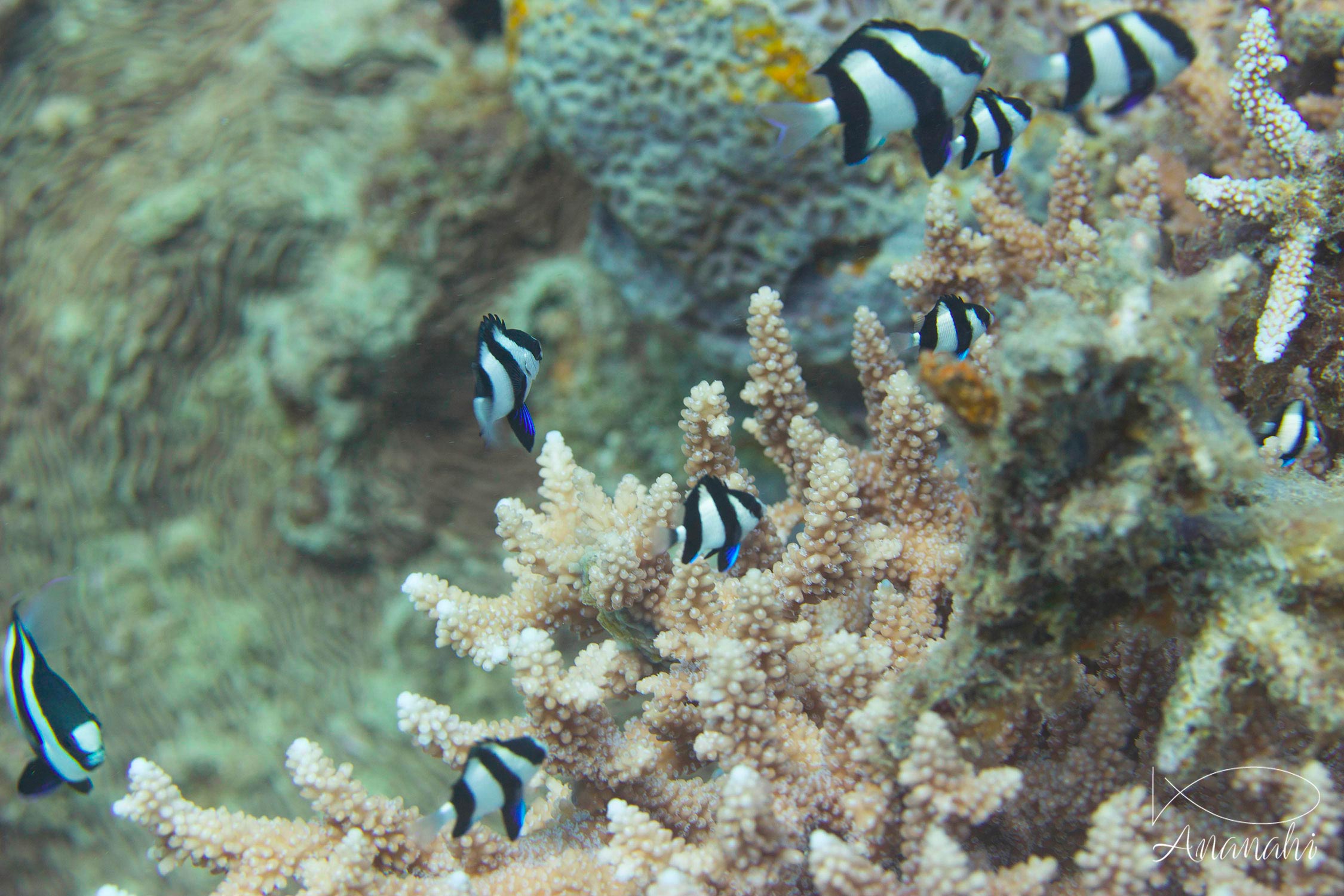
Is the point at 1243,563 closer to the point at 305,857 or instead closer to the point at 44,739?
the point at 305,857

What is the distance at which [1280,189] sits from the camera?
214 centimetres

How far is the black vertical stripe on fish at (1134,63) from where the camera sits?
2.50 meters

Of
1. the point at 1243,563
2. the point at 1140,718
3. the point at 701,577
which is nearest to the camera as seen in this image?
the point at 1243,563

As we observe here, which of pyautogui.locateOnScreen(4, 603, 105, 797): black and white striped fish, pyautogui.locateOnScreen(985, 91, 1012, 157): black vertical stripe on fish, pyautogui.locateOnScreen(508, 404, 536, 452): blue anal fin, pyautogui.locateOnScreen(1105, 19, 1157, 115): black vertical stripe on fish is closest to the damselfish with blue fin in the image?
pyautogui.locateOnScreen(4, 603, 105, 797): black and white striped fish

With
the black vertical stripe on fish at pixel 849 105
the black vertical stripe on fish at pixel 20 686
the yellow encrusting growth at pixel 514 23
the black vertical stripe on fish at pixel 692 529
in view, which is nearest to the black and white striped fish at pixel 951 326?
the black vertical stripe on fish at pixel 849 105

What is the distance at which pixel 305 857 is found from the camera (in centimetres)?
188

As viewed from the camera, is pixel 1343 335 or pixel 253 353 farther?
pixel 253 353

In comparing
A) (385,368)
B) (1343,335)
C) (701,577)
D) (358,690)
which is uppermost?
(1343,335)

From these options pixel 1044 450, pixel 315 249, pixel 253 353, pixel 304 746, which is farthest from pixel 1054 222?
pixel 253 353

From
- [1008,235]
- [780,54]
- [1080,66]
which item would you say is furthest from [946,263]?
[780,54]

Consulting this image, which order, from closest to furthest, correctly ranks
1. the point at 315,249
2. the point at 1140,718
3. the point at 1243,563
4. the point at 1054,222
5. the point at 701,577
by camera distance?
1. the point at 1243,563
2. the point at 1140,718
3. the point at 701,577
4. the point at 1054,222
5. the point at 315,249

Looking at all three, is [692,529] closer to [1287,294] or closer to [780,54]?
[1287,294]

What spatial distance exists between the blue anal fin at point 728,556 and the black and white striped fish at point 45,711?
5.87 ft

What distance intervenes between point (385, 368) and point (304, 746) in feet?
7.93
